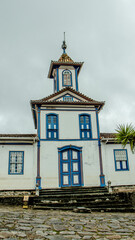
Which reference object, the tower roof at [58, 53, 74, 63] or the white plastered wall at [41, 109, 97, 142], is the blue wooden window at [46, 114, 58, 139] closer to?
the white plastered wall at [41, 109, 97, 142]

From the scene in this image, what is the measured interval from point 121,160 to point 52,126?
17.8 feet

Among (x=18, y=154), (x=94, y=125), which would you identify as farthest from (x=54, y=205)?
(x=94, y=125)

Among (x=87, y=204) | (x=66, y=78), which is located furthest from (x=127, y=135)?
(x=66, y=78)

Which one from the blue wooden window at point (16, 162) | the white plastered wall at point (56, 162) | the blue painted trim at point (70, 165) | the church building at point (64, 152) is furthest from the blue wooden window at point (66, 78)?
the blue wooden window at point (16, 162)

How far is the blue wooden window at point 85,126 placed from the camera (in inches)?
631

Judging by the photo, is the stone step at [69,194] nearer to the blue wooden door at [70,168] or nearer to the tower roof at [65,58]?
the blue wooden door at [70,168]

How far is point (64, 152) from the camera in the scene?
1537 cm

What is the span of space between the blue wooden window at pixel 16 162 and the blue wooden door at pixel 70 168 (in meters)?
2.64

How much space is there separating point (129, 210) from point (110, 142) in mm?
5756

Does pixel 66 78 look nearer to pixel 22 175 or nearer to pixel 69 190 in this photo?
pixel 22 175

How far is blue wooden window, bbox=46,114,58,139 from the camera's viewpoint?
15.6 metres

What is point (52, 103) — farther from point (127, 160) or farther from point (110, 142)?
point (127, 160)

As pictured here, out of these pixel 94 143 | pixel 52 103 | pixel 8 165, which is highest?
pixel 52 103

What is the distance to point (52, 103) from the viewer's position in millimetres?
16281
